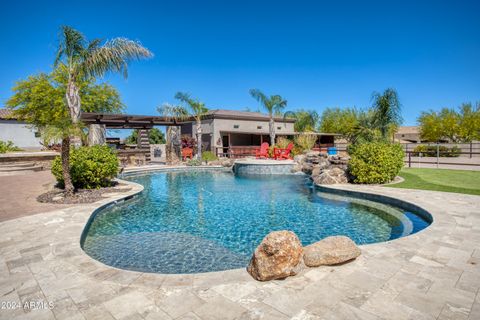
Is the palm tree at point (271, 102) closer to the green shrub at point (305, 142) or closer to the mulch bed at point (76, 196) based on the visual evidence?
the green shrub at point (305, 142)

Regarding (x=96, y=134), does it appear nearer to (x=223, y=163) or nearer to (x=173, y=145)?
(x=173, y=145)

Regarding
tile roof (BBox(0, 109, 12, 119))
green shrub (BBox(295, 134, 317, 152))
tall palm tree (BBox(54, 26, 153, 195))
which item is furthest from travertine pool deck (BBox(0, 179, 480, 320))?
tile roof (BBox(0, 109, 12, 119))

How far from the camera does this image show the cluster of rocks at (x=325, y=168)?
11086mm

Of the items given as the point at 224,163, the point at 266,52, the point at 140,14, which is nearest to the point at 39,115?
the point at 140,14

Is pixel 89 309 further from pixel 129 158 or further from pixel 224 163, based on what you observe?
pixel 129 158

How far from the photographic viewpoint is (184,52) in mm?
27453

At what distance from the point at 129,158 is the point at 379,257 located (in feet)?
67.4

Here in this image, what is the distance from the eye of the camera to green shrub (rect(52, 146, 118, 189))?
956cm

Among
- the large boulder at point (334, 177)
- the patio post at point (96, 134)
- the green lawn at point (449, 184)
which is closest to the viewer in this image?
the green lawn at point (449, 184)

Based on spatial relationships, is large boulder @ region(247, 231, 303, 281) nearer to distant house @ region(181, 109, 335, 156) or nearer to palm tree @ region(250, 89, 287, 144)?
distant house @ region(181, 109, 335, 156)

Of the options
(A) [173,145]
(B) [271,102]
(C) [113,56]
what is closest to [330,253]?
(C) [113,56]

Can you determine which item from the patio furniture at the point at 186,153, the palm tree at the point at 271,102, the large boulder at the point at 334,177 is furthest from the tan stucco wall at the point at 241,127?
the large boulder at the point at 334,177

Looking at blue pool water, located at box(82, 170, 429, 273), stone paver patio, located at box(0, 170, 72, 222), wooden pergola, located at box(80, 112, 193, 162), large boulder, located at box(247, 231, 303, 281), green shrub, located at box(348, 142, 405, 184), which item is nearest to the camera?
large boulder, located at box(247, 231, 303, 281)

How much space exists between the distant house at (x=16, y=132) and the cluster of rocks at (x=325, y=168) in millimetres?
27548
